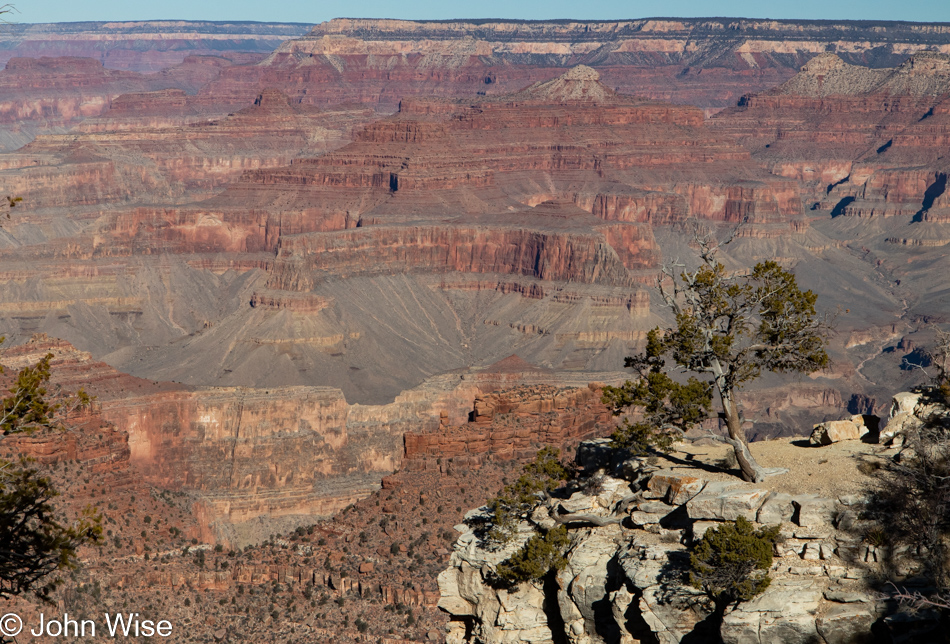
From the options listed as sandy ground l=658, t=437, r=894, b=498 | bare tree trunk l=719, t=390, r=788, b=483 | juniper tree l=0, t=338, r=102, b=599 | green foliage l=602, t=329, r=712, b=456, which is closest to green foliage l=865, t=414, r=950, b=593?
sandy ground l=658, t=437, r=894, b=498

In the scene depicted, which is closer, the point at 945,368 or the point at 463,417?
the point at 945,368

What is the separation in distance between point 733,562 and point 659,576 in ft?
8.40

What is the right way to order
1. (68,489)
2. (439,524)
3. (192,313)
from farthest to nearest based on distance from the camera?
(192,313) → (68,489) → (439,524)

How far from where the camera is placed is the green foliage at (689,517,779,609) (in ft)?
105

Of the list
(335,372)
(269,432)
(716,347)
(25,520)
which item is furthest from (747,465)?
(335,372)

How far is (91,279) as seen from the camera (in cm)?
16750

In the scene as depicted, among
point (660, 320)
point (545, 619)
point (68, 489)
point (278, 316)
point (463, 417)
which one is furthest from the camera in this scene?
point (660, 320)

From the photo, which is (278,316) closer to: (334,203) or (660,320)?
(660,320)

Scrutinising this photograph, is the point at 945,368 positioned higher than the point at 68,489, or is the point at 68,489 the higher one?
the point at 945,368

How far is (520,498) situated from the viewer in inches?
1561

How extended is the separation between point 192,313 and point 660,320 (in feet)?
185

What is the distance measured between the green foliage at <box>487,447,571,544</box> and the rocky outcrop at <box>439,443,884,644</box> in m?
0.35

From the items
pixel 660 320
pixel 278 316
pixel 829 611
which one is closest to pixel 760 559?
pixel 829 611

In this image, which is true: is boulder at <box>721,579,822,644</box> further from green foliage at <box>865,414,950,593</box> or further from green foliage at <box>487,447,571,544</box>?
green foliage at <box>487,447,571,544</box>
